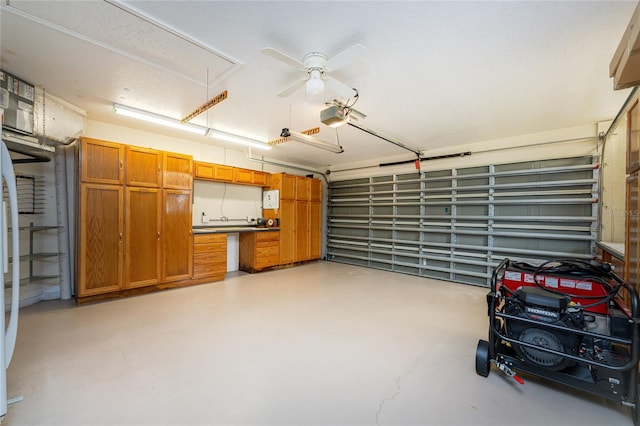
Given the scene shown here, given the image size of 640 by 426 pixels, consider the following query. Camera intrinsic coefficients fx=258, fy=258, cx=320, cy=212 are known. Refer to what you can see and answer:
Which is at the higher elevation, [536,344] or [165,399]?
[536,344]

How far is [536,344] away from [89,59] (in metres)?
4.69

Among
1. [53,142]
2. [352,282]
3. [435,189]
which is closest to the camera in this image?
[53,142]

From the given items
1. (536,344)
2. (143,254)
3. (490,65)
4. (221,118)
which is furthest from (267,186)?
(536,344)

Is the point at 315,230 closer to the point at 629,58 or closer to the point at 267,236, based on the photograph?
the point at 267,236

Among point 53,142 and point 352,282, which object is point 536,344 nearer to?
point 352,282

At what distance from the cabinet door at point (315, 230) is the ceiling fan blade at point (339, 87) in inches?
185

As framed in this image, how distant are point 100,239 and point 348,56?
4189 mm

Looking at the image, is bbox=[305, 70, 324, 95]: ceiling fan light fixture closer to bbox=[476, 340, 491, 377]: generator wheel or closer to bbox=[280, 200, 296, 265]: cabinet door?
bbox=[476, 340, 491, 377]: generator wheel

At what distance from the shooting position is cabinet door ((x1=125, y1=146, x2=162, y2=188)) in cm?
407

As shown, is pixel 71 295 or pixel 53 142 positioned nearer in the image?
pixel 53 142

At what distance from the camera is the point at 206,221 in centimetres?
561

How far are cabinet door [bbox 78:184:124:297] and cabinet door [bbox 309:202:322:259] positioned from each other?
14.0 feet

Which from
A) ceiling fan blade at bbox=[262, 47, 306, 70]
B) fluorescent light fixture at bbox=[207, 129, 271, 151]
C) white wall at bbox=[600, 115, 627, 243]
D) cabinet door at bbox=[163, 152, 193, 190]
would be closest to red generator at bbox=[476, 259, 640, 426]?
ceiling fan blade at bbox=[262, 47, 306, 70]

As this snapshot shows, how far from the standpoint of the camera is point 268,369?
2219mm
